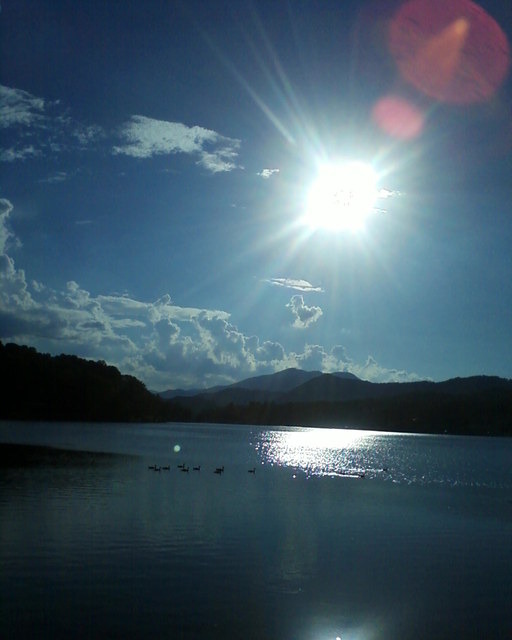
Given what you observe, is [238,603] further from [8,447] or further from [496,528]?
[8,447]

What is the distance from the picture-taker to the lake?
1969 centimetres

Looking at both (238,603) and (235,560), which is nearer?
(238,603)

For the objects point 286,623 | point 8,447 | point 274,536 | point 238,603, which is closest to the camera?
point 286,623

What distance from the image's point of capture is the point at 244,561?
27.1m

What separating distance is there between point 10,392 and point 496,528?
171m

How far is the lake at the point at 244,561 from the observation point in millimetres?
19688

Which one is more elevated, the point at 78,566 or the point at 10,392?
the point at 10,392

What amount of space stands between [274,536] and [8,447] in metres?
57.6

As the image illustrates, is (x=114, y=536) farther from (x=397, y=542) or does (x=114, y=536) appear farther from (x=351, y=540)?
(x=397, y=542)

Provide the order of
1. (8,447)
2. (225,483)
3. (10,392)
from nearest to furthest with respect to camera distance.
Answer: (225,483), (8,447), (10,392)

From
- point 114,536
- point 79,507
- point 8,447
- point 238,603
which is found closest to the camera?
point 238,603

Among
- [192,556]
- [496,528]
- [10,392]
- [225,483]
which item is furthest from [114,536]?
[10,392]

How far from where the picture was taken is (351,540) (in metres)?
32.9

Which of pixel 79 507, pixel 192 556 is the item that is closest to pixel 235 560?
pixel 192 556
